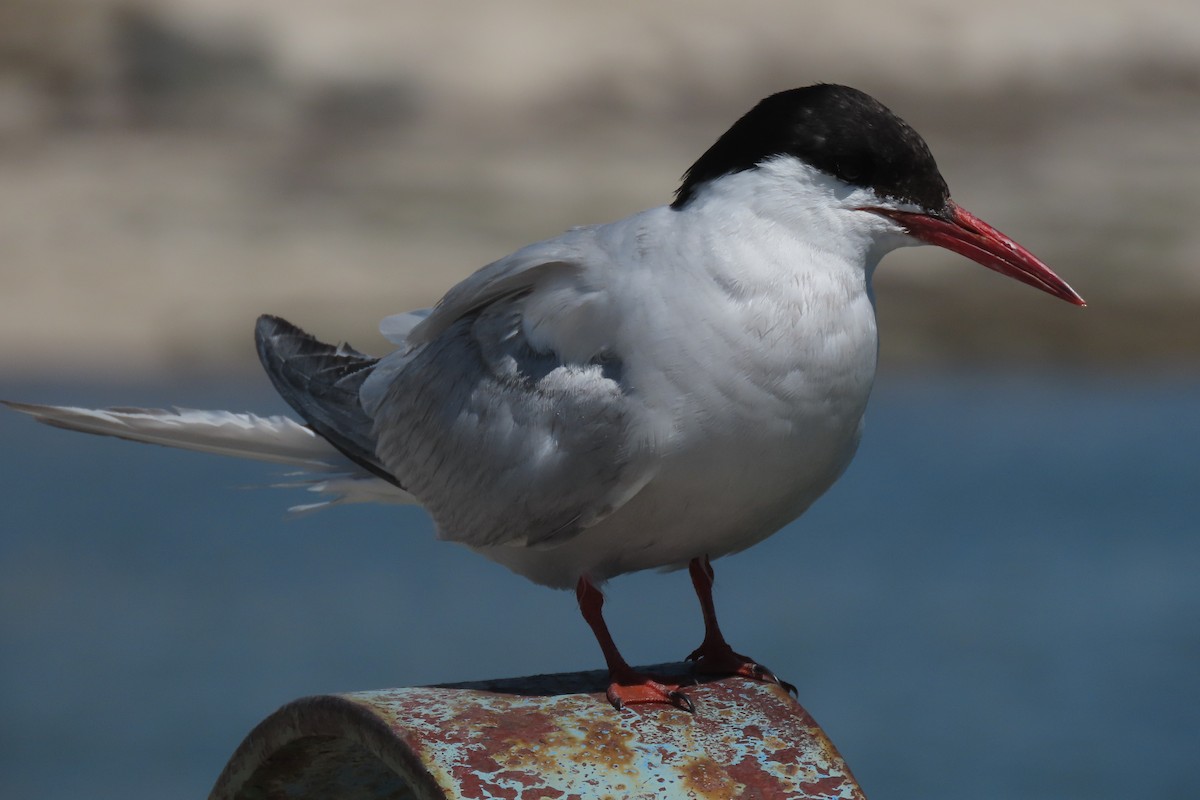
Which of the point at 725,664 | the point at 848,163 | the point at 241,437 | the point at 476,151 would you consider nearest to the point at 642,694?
the point at 725,664

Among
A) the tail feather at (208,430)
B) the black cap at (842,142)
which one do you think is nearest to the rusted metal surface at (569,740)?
the tail feather at (208,430)

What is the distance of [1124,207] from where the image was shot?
19.9m

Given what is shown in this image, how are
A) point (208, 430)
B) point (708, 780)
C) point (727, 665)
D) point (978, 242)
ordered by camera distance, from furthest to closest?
point (208, 430) < point (727, 665) < point (978, 242) < point (708, 780)

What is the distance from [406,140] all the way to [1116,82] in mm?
9686

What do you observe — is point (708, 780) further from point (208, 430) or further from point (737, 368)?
point (208, 430)

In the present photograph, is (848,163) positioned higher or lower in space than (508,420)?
higher

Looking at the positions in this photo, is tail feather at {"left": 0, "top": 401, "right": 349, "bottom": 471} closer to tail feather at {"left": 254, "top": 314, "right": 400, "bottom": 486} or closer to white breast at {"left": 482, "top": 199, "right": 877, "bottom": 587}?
tail feather at {"left": 254, "top": 314, "right": 400, "bottom": 486}

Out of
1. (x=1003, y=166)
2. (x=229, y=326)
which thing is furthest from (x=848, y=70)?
(x=229, y=326)

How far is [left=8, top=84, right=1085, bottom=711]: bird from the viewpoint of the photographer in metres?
2.85

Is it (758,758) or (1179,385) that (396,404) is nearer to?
(758,758)

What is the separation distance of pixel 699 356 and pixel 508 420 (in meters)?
0.46

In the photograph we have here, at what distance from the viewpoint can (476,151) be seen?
2056 cm

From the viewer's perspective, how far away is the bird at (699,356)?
285 cm

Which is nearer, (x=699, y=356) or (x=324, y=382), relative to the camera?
(x=699, y=356)
